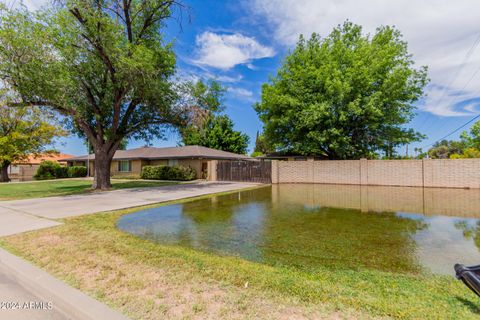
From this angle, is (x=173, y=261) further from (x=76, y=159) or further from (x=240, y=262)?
(x=76, y=159)

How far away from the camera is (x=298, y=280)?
3053 mm

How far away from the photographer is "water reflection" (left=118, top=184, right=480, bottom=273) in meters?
3.92

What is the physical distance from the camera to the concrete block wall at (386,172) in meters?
13.5

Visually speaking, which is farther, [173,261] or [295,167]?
[295,167]

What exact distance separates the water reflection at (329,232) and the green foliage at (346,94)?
A: 8790 millimetres

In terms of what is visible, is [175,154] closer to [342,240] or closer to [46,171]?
[46,171]

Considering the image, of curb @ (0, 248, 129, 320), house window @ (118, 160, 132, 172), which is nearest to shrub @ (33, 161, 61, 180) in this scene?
house window @ (118, 160, 132, 172)

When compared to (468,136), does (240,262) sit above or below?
below

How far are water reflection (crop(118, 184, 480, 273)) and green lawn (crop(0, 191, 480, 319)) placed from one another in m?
0.46

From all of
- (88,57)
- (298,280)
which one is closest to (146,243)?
(298,280)

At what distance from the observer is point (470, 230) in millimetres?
5574

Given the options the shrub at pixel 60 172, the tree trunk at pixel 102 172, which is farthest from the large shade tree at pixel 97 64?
the shrub at pixel 60 172

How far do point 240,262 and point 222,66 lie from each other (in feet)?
57.8

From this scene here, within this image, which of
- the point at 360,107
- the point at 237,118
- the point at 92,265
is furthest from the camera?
the point at 237,118
